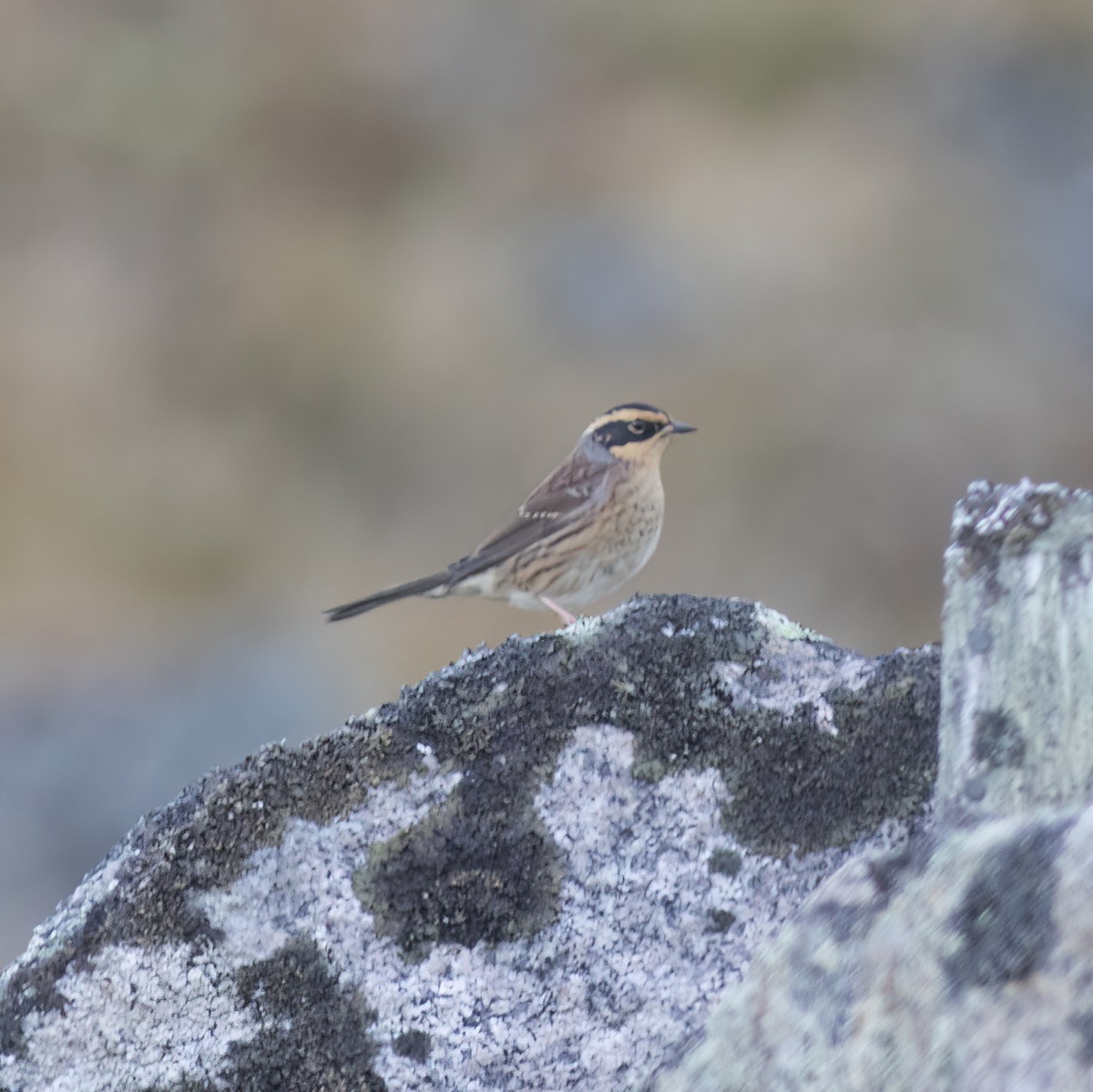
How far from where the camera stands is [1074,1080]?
1.37m

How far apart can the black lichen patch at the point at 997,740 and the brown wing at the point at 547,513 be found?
15.5 feet

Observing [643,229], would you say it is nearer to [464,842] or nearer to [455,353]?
[455,353]

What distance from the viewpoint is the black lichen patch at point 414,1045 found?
2029mm

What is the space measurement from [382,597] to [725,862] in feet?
13.0

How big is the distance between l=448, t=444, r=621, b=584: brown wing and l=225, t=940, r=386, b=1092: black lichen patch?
436cm

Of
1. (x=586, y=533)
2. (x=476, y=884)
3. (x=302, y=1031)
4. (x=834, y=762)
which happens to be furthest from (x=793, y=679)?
(x=586, y=533)

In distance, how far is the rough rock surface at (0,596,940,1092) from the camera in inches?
80.0

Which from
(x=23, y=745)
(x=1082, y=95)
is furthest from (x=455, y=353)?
(x=1082, y=95)

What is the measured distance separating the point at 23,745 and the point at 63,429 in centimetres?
254

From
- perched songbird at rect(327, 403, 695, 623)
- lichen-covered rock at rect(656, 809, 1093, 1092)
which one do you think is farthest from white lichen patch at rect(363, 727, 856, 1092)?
perched songbird at rect(327, 403, 695, 623)

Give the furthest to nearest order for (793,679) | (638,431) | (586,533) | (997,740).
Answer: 1. (638,431)
2. (586,533)
3. (793,679)
4. (997,740)

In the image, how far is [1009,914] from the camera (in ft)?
4.88

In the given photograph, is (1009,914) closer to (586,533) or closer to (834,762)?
(834,762)

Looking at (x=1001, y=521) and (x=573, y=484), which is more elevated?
(x=573, y=484)
